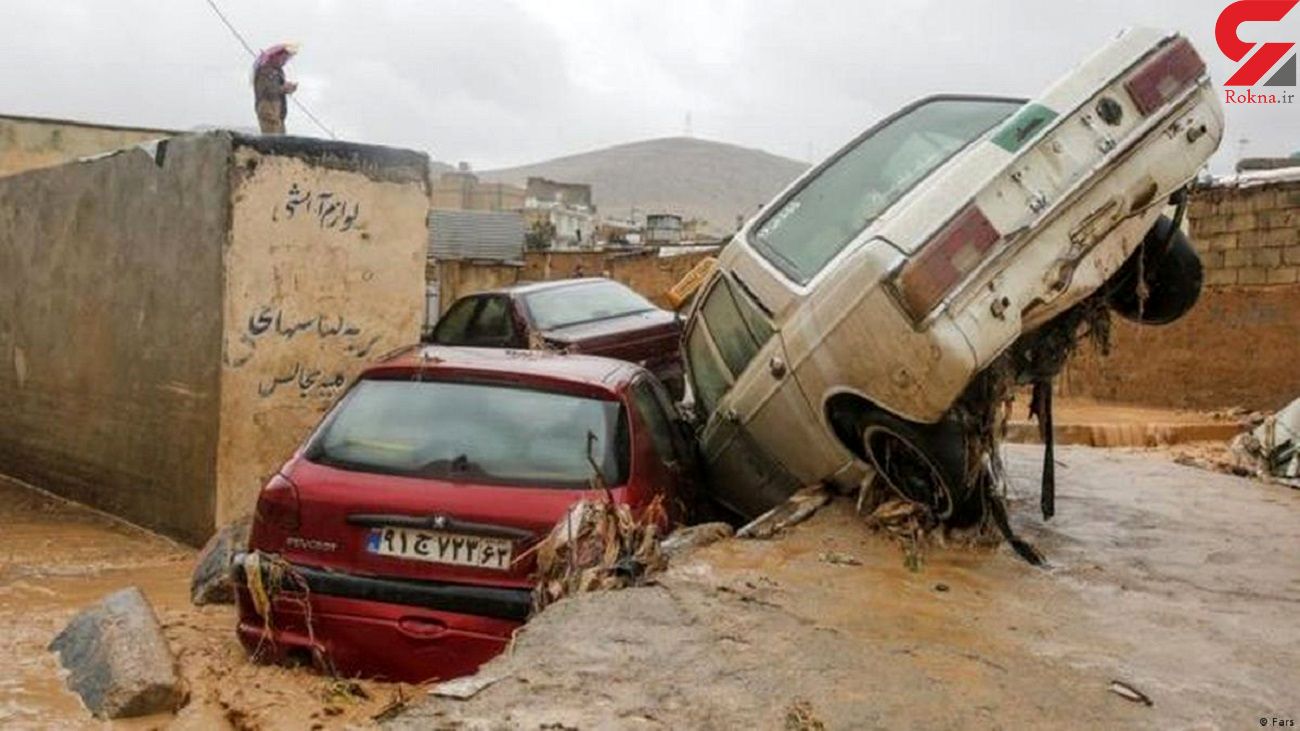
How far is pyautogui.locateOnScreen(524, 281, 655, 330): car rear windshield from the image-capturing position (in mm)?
10094

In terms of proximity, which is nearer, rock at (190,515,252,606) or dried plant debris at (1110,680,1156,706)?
dried plant debris at (1110,680,1156,706)

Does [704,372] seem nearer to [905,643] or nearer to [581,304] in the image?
[905,643]

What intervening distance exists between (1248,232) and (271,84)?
9460 millimetres

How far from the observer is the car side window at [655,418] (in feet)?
16.2

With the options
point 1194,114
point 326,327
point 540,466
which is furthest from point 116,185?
point 1194,114

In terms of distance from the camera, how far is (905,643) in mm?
3438

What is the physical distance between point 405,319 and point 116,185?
2.39 m

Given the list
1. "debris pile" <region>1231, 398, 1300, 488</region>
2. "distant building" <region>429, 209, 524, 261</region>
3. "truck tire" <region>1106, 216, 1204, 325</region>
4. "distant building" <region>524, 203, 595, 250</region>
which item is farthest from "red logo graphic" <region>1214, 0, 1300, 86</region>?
"distant building" <region>524, 203, 595, 250</region>

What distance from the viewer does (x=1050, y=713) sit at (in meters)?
2.92

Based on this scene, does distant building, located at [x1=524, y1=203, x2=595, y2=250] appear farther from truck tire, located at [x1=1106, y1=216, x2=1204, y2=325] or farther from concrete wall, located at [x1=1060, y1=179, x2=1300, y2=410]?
truck tire, located at [x1=1106, y1=216, x2=1204, y2=325]

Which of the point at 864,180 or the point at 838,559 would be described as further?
the point at 864,180

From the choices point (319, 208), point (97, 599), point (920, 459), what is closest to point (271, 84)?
point (319, 208)

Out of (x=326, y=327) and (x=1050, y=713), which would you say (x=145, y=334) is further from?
(x=1050, y=713)

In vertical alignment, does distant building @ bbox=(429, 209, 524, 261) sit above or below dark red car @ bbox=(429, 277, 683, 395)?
above
